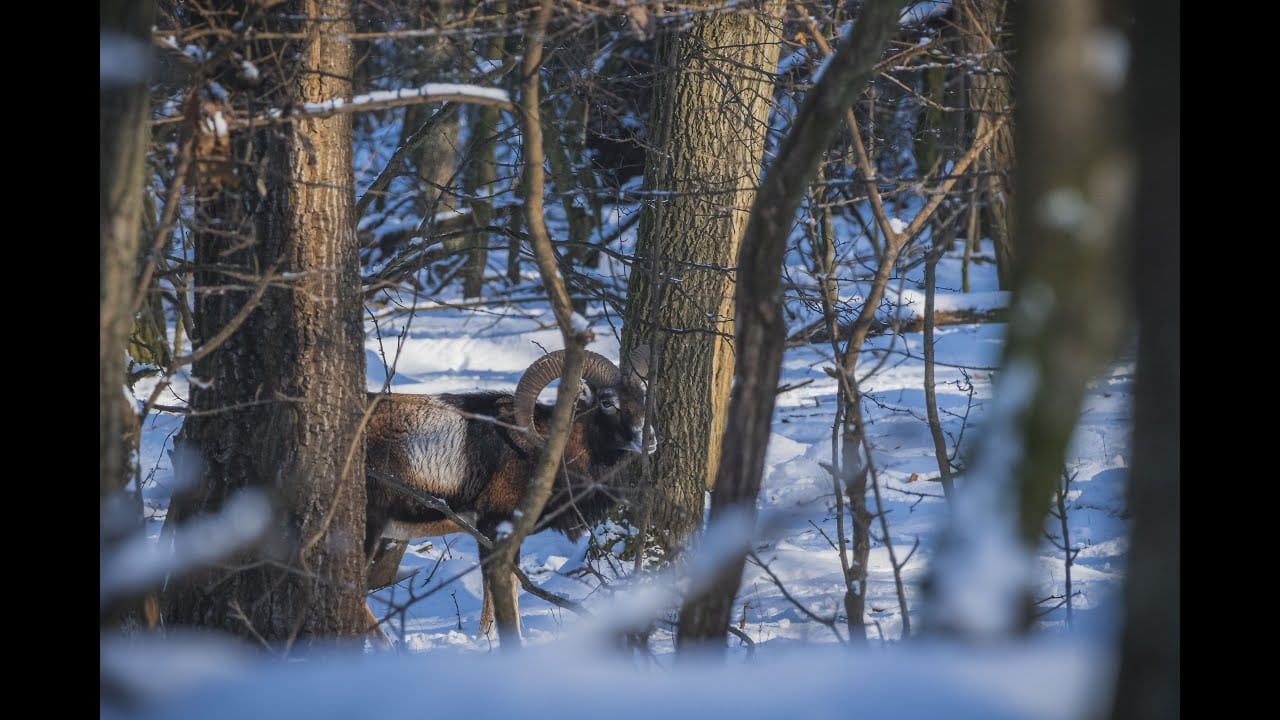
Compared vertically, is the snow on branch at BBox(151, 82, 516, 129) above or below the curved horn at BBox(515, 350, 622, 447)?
above

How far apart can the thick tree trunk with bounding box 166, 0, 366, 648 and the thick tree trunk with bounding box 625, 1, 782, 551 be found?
2.39 m

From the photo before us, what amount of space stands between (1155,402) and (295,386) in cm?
335

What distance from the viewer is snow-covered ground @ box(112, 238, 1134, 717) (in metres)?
2.44

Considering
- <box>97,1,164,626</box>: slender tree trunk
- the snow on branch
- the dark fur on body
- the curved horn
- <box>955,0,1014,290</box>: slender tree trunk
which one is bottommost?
the dark fur on body

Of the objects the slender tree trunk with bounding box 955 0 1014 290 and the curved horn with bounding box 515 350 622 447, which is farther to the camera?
the curved horn with bounding box 515 350 622 447

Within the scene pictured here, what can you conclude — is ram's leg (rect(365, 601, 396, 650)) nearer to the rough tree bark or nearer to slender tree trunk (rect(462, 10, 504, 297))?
the rough tree bark

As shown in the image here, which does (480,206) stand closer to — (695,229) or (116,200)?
(695,229)

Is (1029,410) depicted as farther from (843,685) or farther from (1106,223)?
(843,685)

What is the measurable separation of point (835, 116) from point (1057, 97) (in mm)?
711

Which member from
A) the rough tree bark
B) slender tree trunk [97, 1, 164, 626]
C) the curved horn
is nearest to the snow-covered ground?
the rough tree bark

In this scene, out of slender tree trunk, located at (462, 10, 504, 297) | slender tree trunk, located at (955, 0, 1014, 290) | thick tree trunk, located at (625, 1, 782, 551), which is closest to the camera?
slender tree trunk, located at (955, 0, 1014, 290)

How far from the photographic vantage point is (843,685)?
7.95 ft
